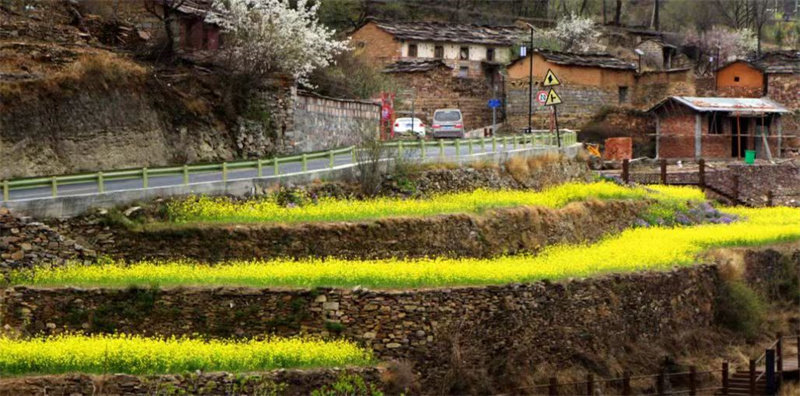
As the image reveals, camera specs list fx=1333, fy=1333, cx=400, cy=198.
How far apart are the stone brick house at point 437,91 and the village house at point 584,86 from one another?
157 centimetres

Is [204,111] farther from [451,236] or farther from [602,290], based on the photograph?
[602,290]

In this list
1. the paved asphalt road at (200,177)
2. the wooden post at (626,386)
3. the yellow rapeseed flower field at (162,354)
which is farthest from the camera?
the paved asphalt road at (200,177)

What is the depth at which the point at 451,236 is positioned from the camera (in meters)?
34.2

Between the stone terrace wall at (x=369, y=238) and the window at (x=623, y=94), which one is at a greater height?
the window at (x=623, y=94)

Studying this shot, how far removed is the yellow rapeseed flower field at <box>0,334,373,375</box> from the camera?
81.3ft

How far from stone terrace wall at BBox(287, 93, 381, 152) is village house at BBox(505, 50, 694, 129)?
65.2 feet

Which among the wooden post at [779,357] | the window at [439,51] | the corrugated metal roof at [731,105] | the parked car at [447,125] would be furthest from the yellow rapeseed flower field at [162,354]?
the window at [439,51]

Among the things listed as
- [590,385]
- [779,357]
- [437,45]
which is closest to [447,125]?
[437,45]

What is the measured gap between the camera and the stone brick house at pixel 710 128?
6353 cm

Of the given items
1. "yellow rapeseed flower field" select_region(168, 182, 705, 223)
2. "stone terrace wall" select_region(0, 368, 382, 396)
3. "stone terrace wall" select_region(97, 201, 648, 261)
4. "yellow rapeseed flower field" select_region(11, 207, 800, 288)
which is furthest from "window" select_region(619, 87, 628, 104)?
"stone terrace wall" select_region(0, 368, 382, 396)

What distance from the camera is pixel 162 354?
2550 cm

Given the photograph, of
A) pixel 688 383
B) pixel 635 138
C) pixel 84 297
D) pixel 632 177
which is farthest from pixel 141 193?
pixel 635 138

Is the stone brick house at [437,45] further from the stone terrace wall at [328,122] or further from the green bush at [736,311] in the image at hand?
the green bush at [736,311]

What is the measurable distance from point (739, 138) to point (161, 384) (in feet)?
149
